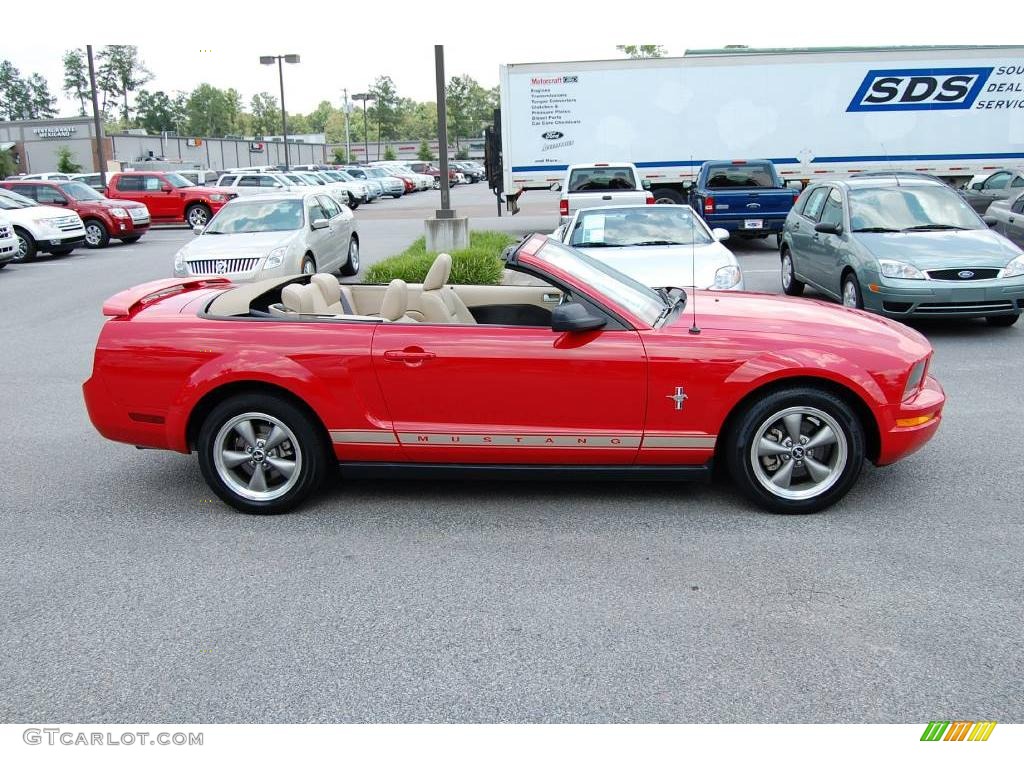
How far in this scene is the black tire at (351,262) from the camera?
15781 mm

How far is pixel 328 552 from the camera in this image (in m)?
4.48

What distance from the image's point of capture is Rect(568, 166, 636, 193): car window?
725 inches

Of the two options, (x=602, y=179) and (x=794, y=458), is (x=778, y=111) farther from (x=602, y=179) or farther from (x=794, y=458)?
(x=794, y=458)

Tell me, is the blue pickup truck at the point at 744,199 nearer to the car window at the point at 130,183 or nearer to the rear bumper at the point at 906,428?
the rear bumper at the point at 906,428

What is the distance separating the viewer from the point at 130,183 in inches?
1155

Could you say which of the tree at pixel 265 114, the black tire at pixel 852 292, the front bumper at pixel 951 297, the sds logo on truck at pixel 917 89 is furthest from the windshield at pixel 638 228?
the tree at pixel 265 114

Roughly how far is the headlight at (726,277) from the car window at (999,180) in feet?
47.9

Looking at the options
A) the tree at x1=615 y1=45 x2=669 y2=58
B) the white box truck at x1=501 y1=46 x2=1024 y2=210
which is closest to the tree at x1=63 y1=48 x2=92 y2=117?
the tree at x1=615 y1=45 x2=669 y2=58

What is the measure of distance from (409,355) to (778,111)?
62.6ft

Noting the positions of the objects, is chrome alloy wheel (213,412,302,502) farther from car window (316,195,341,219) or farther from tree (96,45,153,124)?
tree (96,45,153,124)

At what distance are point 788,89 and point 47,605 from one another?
20.8 metres

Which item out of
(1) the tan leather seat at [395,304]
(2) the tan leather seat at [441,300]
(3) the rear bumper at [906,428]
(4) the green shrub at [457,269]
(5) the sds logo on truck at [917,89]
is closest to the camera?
(3) the rear bumper at [906,428]

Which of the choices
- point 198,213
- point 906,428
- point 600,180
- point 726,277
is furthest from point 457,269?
point 198,213

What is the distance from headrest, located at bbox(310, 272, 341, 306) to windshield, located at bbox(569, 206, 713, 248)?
17.6 ft
